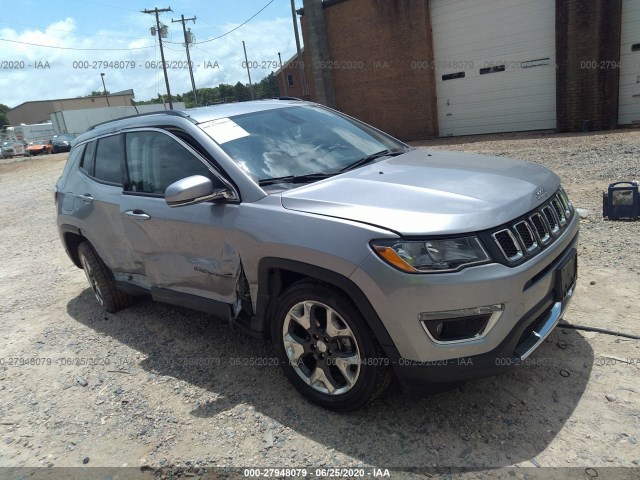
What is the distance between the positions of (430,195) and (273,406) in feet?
5.33

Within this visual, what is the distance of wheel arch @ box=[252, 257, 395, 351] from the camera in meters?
2.53

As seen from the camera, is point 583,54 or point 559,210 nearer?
point 559,210

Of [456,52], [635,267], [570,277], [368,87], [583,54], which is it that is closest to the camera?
[570,277]

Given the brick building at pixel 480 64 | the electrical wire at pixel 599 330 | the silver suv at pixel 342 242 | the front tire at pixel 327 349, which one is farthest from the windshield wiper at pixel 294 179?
the brick building at pixel 480 64

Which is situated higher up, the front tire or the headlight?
the headlight

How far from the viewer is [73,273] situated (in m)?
6.70

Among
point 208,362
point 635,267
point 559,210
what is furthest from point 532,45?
point 208,362

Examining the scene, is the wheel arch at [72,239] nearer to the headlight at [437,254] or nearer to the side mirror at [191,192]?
the side mirror at [191,192]

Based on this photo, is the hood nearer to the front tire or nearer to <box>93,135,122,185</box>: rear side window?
the front tire

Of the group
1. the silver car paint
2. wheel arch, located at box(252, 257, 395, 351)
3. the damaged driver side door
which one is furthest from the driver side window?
wheel arch, located at box(252, 257, 395, 351)

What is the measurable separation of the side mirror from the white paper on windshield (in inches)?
17.6

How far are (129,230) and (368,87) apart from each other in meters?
16.9

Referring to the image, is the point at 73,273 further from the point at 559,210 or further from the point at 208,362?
the point at 559,210

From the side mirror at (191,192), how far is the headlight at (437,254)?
4.14 ft
